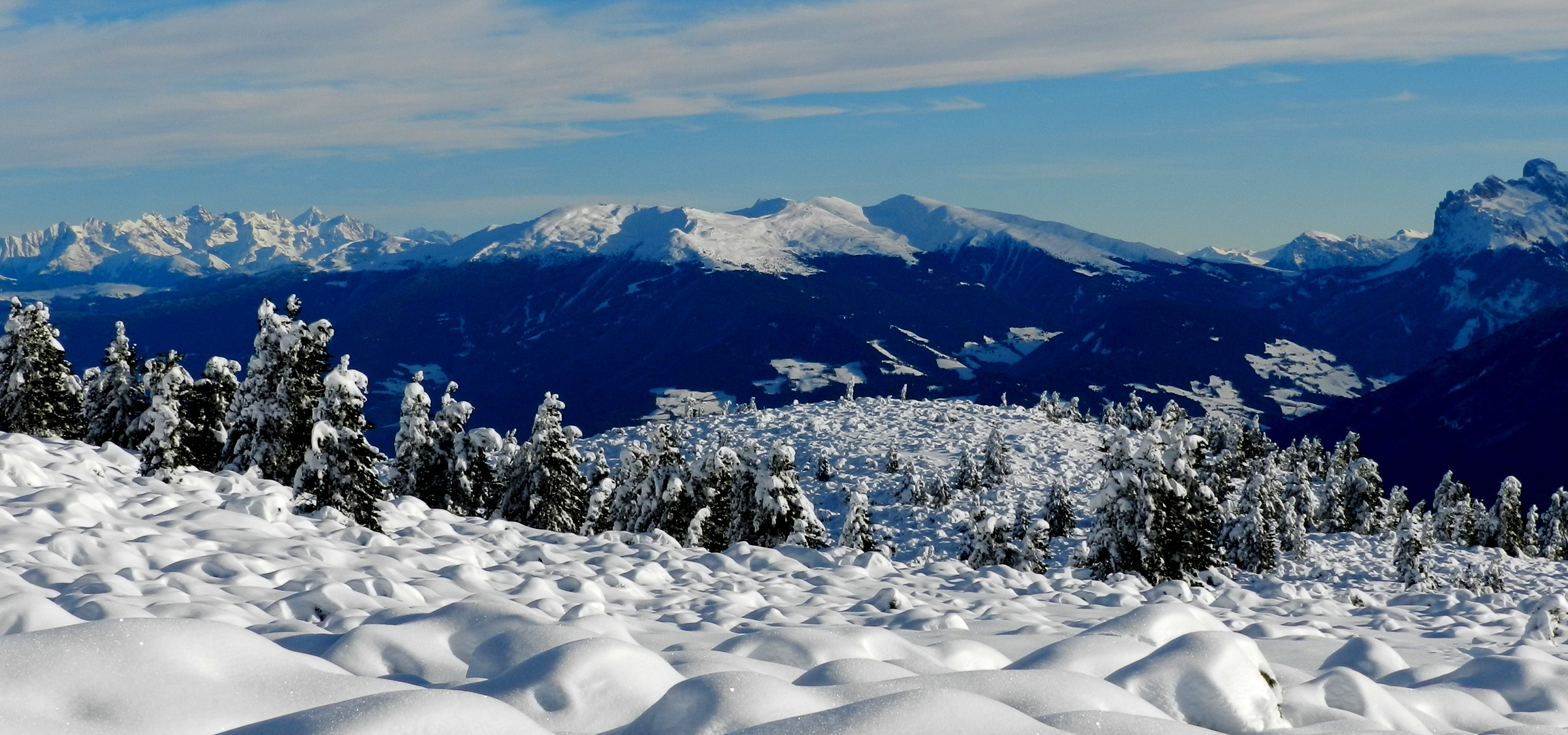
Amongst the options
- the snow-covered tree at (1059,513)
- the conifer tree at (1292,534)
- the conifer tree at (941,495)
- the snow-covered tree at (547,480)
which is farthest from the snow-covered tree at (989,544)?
the conifer tree at (941,495)

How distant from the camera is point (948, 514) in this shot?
205ft

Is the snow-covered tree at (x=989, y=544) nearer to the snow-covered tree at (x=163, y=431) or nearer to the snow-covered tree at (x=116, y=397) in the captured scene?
the snow-covered tree at (x=163, y=431)

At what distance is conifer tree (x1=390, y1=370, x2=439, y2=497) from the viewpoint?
42875 mm

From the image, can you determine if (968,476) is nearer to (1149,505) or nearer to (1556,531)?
(1556,531)

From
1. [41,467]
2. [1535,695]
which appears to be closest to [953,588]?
[1535,695]

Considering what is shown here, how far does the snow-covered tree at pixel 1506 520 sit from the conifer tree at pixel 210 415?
72.9 metres

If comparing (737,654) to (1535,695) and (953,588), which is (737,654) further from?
(953,588)

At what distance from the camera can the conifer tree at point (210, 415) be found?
33.6 meters

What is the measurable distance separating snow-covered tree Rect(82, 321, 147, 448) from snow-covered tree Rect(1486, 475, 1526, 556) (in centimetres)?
7684

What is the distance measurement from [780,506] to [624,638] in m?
29.1

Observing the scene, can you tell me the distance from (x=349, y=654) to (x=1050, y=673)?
11.9 feet

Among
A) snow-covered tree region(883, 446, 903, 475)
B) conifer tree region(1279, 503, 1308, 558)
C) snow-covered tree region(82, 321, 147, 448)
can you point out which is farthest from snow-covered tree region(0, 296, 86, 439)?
conifer tree region(1279, 503, 1308, 558)

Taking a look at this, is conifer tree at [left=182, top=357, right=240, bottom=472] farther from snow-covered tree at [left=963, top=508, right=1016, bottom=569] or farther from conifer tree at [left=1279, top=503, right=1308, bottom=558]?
conifer tree at [left=1279, top=503, right=1308, bottom=558]

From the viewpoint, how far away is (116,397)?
142 feet
